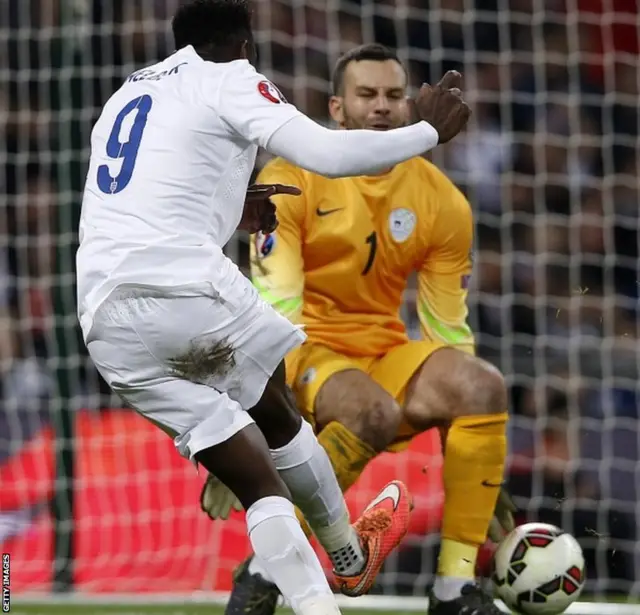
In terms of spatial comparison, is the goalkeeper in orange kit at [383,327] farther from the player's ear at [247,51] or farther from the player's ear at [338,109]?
the player's ear at [247,51]

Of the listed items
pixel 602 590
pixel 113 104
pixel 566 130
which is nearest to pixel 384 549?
pixel 113 104

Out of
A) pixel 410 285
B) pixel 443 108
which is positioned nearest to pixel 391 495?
pixel 443 108

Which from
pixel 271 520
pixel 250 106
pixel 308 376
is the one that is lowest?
pixel 271 520

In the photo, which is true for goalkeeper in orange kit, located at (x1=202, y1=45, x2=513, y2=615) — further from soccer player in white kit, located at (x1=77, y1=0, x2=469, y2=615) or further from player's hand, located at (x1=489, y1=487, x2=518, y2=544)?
soccer player in white kit, located at (x1=77, y1=0, x2=469, y2=615)

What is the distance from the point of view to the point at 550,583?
13.6 feet

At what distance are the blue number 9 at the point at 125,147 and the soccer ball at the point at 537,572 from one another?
1683 millimetres

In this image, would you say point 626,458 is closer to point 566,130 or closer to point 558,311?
point 558,311

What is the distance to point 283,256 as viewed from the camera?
14.2 feet

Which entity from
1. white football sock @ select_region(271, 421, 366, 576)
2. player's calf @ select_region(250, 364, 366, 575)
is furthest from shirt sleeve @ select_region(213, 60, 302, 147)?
white football sock @ select_region(271, 421, 366, 576)

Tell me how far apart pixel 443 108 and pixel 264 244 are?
3.71 feet

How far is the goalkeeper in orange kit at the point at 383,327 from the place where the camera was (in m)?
4.19

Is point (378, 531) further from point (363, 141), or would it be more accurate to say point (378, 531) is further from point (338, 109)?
point (338, 109)

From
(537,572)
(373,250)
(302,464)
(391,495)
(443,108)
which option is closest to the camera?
(443,108)

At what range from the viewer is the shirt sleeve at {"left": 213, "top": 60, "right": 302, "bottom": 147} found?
125 inches
